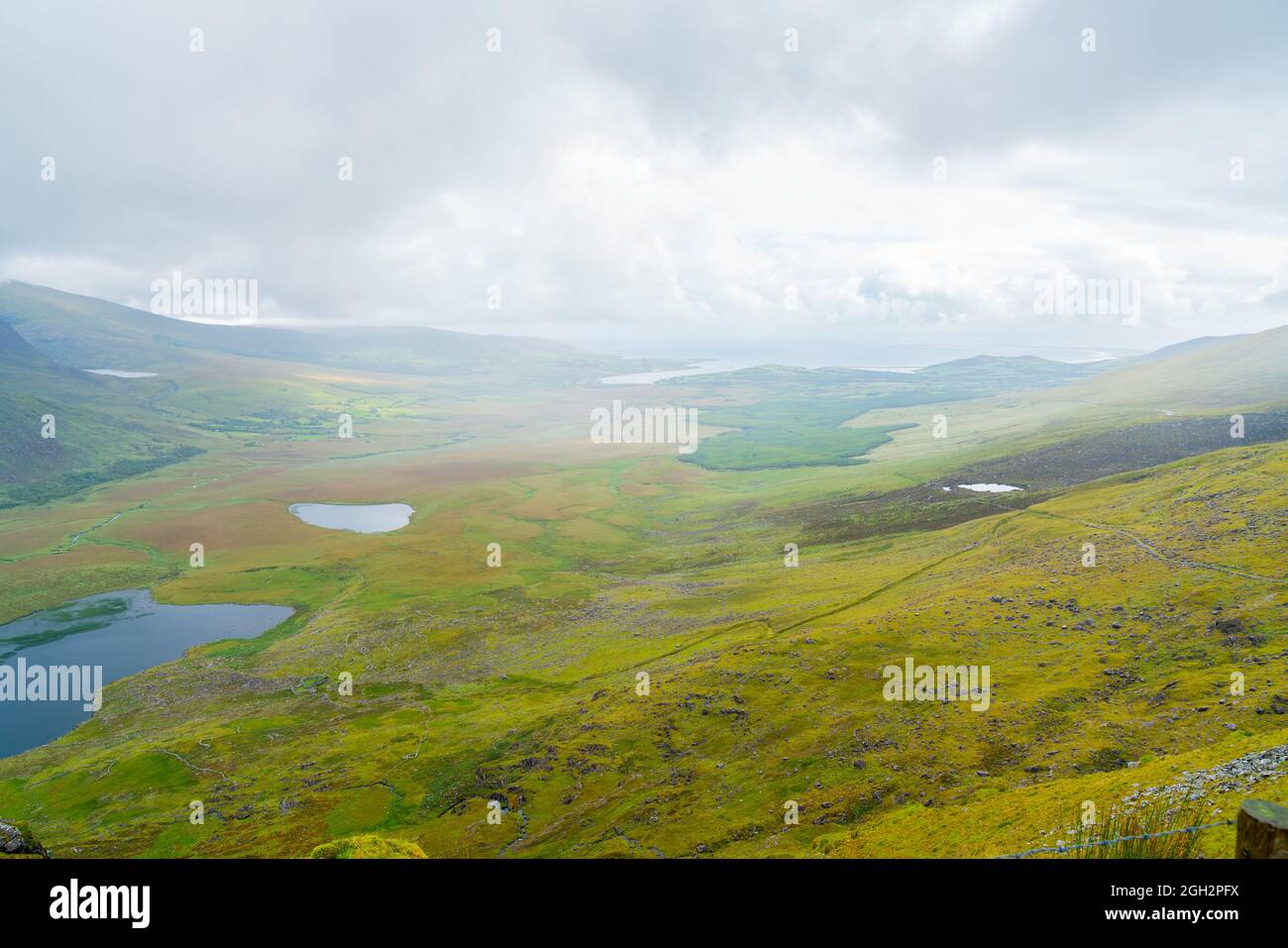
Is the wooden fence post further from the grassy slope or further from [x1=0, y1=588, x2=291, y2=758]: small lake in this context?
[x1=0, y1=588, x2=291, y2=758]: small lake

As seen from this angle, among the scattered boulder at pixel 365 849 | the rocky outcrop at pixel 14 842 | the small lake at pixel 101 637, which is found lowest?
the small lake at pixel 101 637

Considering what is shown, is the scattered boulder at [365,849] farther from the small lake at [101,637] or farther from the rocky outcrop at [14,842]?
the small lake at [101,637]

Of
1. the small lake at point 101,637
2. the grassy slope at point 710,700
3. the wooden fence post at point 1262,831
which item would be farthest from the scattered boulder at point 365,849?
the small lake at point 101,637

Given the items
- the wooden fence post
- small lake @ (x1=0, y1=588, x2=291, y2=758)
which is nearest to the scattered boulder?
the wooden fence post

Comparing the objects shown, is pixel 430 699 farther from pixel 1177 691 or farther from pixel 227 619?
pixel 1177 691

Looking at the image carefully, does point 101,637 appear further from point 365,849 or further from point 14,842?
point 365,849
